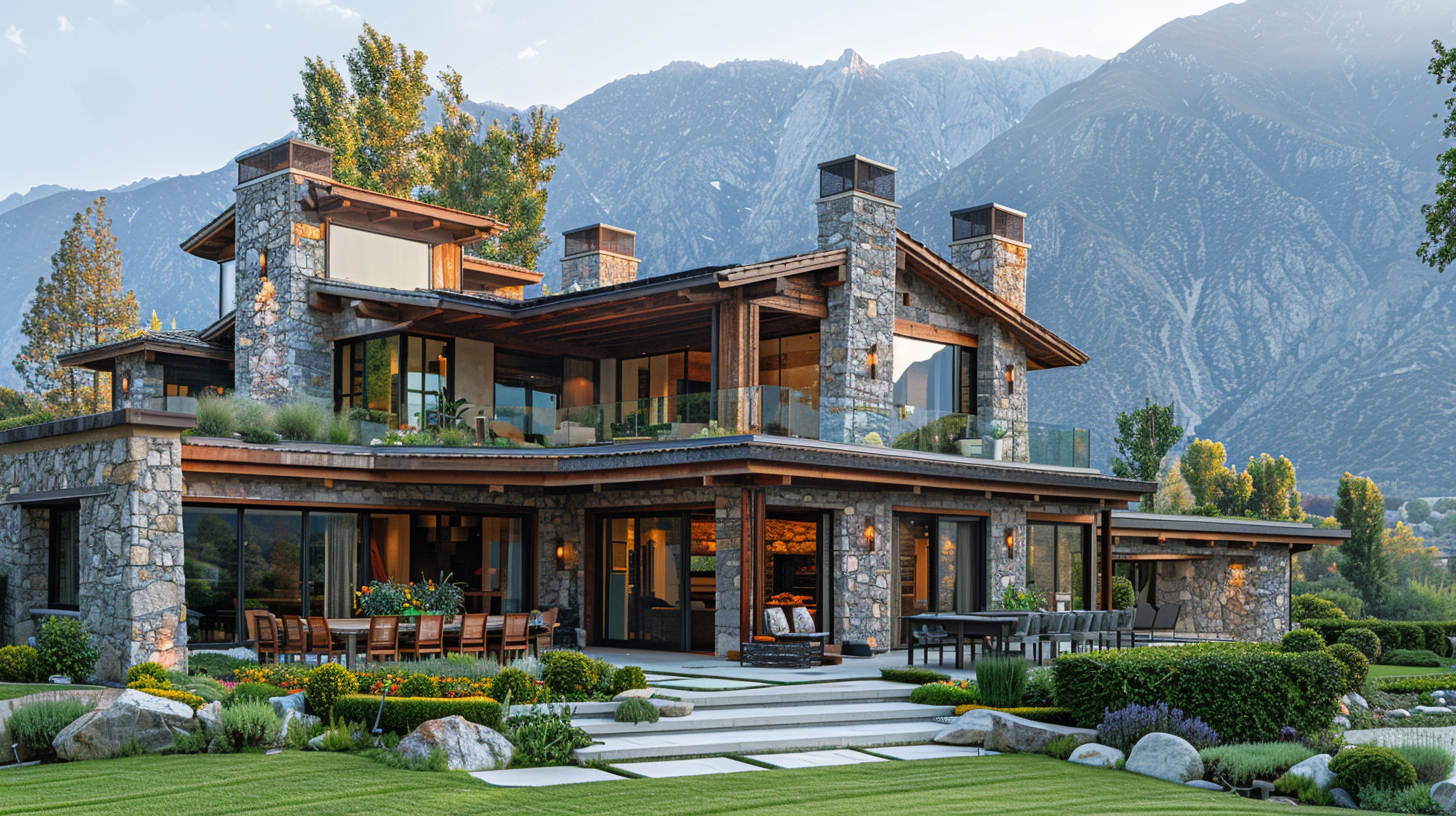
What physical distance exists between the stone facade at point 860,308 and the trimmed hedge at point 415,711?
418 inches

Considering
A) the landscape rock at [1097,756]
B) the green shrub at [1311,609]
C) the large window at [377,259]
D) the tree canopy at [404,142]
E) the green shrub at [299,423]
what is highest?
the tree canopy at [404,142]

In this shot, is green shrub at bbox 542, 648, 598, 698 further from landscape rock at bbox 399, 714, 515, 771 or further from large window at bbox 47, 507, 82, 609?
large window at bbox 47, 507, 82, 609

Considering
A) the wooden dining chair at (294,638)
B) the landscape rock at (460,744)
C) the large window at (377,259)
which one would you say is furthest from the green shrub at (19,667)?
the large window at (377,259)

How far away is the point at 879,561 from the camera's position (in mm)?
17766

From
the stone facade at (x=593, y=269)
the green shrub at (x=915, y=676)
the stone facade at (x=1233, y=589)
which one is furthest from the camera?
the stone facade at (x=1233, y=589)

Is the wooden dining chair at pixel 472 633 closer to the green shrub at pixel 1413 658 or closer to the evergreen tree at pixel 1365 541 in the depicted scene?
the green shrub at pixel 1413 658

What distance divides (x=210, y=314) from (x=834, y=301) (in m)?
125

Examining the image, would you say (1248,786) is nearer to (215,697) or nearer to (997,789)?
(997,789)

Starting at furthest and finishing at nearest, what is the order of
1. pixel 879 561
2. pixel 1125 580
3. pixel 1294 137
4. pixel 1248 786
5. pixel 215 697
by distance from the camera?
pixel 1294 137 < pixel 1125 580 < pixel 879 561 < pixel 215 697 < pixel 1248 786

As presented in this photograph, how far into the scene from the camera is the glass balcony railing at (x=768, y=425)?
1745 centimetres

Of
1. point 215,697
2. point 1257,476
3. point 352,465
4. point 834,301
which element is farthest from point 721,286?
point 1257,476

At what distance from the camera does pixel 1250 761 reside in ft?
31.3

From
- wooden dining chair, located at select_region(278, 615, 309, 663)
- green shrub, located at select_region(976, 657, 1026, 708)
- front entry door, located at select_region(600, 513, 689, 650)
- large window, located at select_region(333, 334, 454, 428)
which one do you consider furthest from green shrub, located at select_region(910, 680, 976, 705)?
large window, located at select_region(333, 334, 454, 428)

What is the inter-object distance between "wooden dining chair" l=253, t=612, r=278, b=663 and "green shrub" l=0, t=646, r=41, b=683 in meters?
2.13
